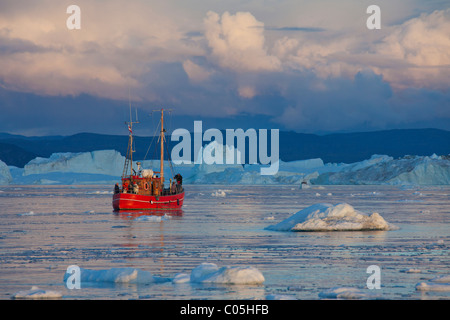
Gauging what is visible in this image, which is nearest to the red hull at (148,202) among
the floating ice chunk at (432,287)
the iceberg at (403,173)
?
the floating ice chunk at (432,287)

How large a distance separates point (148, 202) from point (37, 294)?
2891 cm

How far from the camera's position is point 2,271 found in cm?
1385

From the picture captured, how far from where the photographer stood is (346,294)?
10.9m

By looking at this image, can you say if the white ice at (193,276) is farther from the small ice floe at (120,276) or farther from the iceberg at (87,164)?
the iceberg at (87,164)

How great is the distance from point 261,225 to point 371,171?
296 ft

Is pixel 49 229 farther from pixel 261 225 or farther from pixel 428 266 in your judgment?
pixel 428 266

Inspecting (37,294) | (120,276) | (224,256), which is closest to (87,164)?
(224,256)

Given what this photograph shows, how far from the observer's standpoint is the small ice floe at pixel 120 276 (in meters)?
12.3

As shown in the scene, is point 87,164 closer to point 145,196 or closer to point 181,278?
point 145,196

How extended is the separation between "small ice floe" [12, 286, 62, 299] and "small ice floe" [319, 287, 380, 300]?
14.3 feet

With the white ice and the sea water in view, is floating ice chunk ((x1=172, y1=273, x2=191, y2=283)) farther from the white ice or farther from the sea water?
the sea water
